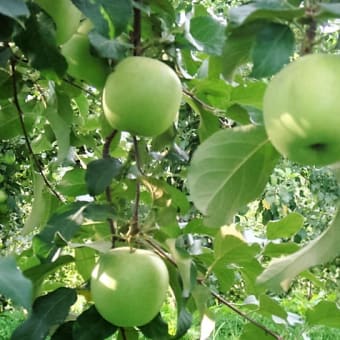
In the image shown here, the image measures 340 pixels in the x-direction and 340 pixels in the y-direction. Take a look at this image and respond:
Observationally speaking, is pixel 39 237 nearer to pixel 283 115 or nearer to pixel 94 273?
pixel 94 273

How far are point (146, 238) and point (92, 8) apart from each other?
1.32 ft

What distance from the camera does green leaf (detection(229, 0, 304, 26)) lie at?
0.80 m

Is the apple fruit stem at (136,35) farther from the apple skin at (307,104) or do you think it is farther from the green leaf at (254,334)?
the green leaf at (254,334)

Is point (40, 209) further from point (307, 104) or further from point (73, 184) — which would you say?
point (307, 104)

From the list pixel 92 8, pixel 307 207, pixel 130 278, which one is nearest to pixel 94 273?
pixel 130 278

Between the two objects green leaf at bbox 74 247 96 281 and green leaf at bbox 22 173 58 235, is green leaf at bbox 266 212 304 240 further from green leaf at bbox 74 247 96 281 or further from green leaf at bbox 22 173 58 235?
green leaf at bbox 22 173 58 235

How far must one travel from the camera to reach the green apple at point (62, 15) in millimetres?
1066

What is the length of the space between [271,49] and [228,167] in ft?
0.60

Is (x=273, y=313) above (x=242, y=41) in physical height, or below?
below

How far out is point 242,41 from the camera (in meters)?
0.89

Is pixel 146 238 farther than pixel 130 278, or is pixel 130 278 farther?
pixel 146 238

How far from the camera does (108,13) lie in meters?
0.99

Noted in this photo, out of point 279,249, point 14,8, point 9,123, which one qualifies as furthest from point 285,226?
point 14,8

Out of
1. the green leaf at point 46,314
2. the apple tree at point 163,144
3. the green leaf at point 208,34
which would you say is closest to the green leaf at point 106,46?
the apple tree at point 163,144
